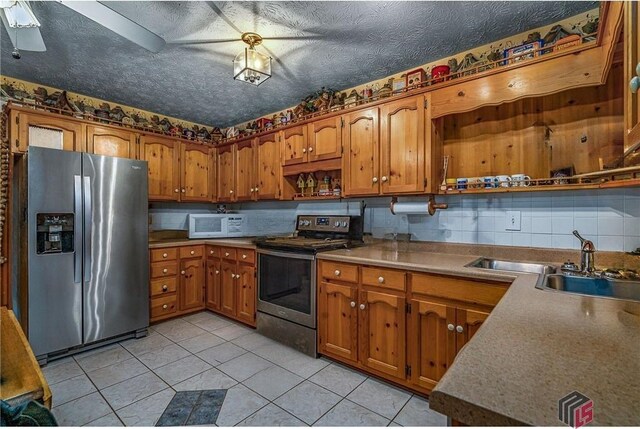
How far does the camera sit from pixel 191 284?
11.2 ft

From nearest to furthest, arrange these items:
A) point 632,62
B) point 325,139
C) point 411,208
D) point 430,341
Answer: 1. point 632,62
2. point 430,341
3. point 411,208
4. point 325,139

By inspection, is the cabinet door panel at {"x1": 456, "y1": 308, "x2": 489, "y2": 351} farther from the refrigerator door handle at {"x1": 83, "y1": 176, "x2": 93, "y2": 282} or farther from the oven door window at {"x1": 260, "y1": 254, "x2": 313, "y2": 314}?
the refrigerator door handle at {"x1": 83, "y1": 176, "x2": 93, "y2": 282}

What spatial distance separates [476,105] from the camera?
2012 mm

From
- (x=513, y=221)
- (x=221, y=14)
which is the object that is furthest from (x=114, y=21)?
(x=513, y=221)

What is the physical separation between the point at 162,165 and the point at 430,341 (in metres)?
3.29

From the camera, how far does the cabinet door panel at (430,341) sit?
70.6 inches

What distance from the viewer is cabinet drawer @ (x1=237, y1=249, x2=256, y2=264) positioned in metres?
2.97

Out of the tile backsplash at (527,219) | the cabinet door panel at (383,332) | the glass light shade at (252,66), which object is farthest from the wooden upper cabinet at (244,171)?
the cabinet door panel at (383,332)

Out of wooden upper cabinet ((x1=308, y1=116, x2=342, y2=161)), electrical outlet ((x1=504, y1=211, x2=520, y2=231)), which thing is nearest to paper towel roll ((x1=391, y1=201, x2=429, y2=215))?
electrical outlet ((x1=504, y1=211, x2=520, y2=231))

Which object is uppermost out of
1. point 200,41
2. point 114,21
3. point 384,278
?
point 200,41

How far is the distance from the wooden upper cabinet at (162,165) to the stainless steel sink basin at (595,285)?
3.58 meters

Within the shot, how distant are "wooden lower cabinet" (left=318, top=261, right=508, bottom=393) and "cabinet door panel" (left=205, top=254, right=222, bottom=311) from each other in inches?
59.0

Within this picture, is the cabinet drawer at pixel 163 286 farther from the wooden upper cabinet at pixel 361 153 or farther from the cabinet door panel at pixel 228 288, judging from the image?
the wooden upper cabinet at pixel 361 153

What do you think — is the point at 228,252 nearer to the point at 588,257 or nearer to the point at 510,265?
the point at 510,265
